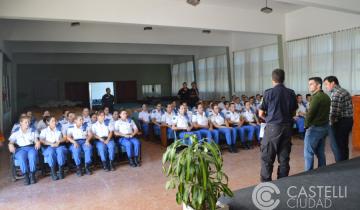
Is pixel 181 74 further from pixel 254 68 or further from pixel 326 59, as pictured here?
pixel 326 59

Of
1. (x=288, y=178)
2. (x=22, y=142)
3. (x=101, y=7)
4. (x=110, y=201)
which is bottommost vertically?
(x=110, y=201)

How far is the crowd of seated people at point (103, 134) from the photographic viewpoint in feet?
15.5

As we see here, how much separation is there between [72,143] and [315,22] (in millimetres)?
7099

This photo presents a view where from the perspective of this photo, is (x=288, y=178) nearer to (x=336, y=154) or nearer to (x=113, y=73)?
(x=336, y=154)

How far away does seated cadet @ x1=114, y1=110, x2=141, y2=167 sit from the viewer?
5320mm

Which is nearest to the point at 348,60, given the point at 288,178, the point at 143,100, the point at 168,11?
the point at 168,11

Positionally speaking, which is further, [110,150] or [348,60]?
[348,60]

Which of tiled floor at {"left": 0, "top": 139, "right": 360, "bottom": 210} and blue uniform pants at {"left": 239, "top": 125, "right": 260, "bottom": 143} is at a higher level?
blue uniform pants at {"left": 239, "top": 125, "right": 260, "bottom": 143}

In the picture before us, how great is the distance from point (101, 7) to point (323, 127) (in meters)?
4.67

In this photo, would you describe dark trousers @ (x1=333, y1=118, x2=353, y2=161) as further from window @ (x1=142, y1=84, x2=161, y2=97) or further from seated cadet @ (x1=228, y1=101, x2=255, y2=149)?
window @ (x1=142, y1=84, x2=161, y2=97)

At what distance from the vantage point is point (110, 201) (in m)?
3.66

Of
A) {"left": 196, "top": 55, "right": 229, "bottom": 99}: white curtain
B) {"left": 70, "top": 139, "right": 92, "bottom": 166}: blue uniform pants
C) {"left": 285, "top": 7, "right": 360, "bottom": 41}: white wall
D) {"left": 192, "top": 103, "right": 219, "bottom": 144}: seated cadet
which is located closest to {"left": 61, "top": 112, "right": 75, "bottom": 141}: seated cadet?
{"left": 70, "top": 139, "right": 92, "bottom": 166}: blue uniform pants

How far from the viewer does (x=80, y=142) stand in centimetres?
516

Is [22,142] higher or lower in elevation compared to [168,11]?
lower
